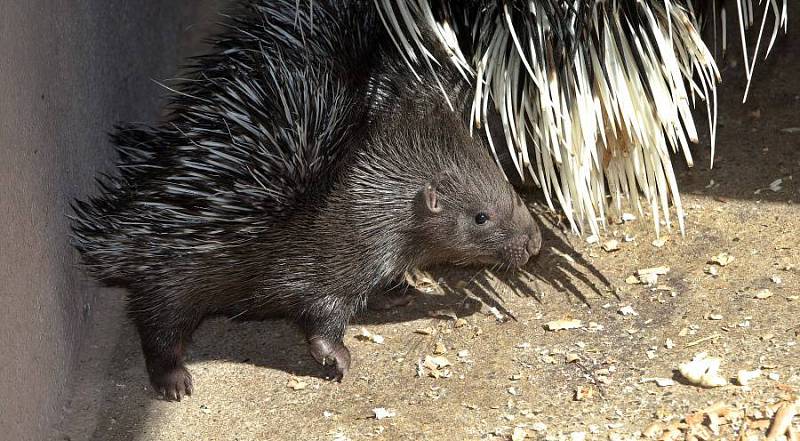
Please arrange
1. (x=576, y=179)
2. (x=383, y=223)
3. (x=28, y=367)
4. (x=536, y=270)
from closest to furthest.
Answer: (x=28, y=367)
(x=576, y=179)
(x=383, y=223)
(x=536, y=270)

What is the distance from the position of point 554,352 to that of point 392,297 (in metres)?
0.77

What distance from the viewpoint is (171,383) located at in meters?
3.71

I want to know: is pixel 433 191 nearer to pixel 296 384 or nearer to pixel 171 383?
pixel 296 384

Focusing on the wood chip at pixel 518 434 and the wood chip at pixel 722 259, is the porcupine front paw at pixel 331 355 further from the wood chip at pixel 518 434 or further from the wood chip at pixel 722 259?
the wood chip at pixel 722 259

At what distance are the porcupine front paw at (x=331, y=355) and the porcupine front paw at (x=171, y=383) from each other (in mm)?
455

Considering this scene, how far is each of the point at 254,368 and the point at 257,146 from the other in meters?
0.83

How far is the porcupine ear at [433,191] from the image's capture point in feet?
12.2

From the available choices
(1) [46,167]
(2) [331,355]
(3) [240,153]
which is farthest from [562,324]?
(1) [46,167]

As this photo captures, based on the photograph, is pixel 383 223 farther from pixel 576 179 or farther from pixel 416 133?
pixel 576 179

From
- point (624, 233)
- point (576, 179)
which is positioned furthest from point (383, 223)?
point (624, 233)

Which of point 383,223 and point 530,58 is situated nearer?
point 530,58

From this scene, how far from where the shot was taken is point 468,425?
3.31 metres

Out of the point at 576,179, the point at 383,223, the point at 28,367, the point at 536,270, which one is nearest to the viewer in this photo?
the point at 28,367

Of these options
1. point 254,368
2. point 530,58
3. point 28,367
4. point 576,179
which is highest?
point 530,58
